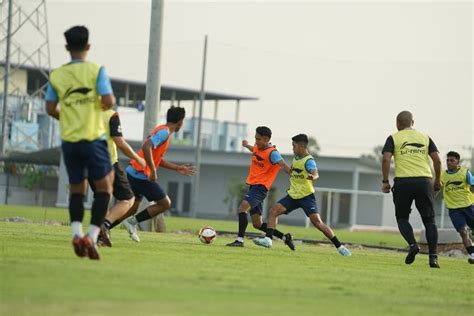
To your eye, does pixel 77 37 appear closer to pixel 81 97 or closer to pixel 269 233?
A: pixel 81 97

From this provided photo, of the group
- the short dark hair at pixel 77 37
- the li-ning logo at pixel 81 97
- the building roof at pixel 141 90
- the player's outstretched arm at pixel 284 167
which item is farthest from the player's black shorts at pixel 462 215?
the building roof at pixel 141 90

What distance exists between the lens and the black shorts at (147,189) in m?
15.9

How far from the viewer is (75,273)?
10016 mm

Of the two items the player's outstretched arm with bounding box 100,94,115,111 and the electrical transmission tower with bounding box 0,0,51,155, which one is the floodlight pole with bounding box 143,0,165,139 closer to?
the player's outstretched arm with bounding box 100,94,115,111

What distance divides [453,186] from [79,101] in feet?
32.8

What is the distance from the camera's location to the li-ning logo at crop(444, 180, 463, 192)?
66.0 ft

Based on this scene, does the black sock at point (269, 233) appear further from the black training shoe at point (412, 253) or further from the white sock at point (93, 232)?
the white sock at point (93, 232)

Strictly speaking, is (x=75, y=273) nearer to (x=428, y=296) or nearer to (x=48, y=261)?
(x=48, y=261)

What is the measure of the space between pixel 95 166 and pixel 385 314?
13.7 feet

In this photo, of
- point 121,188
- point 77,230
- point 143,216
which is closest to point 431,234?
point 143,216

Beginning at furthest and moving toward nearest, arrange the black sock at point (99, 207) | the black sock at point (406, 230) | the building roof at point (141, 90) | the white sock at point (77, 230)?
1. the building roof at point (141, 90)
2. the black sock at point (406, 230)
3. the black sock at point (99, 207)
4. the white sock at point (77, 230)

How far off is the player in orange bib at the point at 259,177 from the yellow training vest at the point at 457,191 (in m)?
3.08

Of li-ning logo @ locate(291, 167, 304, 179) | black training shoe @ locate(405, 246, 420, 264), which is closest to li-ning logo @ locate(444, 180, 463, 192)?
li-ning logo @ locate(291, 167, 304, 179)

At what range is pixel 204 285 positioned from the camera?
9922 millimetres
